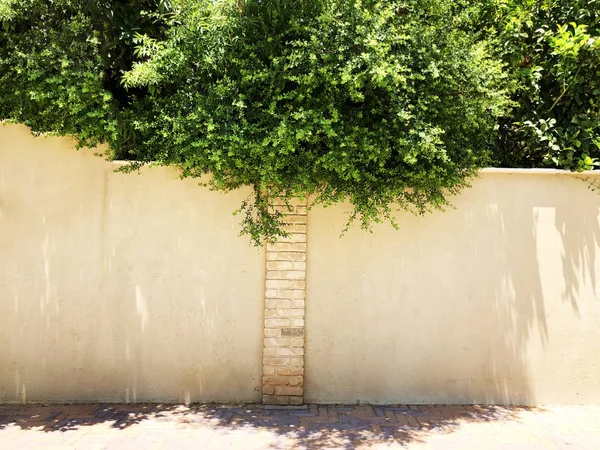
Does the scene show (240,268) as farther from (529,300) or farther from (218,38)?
(529,300)

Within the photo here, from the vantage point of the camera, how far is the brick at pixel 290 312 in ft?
19.0

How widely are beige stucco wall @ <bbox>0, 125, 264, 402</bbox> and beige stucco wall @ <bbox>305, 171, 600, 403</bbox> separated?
856 mm

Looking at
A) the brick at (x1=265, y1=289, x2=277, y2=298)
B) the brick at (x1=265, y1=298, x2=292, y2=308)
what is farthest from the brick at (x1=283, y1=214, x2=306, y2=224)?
the brick at (x1=265, y1=298, x2=292, y2=308)

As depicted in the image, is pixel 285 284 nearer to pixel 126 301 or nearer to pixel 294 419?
pixel 294 419

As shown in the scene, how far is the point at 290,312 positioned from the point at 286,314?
5cm

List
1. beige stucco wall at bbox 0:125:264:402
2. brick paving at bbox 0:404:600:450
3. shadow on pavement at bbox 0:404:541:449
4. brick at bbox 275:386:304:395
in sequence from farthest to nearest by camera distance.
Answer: beige stucco wall at bbox 0:125:264:402 → brick at bbox 275:386:304:395 → shadow on pavement at bbox 0:404:541:449 → brick paving at bbox 0:404:600:450

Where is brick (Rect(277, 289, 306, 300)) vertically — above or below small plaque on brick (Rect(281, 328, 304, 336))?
above

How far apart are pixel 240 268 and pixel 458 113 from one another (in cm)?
288

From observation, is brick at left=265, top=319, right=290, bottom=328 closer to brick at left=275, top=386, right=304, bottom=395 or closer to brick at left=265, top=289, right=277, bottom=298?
brick at left=265, top=289, right=277, bottom=298

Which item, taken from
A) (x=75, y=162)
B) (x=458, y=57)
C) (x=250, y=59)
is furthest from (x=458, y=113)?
(x=75, y=162)

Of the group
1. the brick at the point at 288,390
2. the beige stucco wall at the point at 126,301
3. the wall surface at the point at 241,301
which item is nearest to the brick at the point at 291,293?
the wall surface at the point at 241,301

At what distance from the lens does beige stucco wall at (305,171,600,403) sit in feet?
19.3

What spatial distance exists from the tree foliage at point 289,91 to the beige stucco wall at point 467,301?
38cm

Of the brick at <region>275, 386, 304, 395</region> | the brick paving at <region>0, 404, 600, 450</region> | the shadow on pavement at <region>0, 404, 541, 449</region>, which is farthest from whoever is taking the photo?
the brick at <region>275, 386, 304, 395</region>
